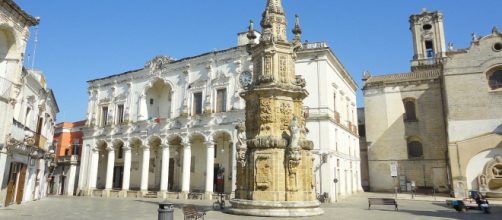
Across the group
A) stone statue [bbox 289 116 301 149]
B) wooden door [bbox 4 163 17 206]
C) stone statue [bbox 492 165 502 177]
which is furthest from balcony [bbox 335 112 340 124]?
wooden door [bbox 4 163 17 206]

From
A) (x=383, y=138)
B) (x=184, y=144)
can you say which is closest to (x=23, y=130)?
(x=184, y=144)

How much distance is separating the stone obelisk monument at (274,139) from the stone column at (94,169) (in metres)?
27.6

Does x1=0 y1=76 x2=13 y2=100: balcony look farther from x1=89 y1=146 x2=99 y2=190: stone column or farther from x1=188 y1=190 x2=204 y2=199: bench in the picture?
x1=89 y1=146 x2=99 y2=190: stone column

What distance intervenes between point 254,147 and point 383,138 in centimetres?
2800

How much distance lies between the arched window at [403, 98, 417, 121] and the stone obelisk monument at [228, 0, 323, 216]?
26.8m

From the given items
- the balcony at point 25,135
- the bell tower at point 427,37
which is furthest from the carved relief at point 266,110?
the bell tower at point 427,37

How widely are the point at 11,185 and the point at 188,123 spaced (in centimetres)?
1376

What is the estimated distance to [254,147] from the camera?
13734 mm

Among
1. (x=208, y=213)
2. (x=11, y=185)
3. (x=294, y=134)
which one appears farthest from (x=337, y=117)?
(x=11, y=185)

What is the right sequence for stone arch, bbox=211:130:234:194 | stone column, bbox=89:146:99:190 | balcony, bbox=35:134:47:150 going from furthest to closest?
stone column, bbox=89:146:99:190
stone arch, bbox=211:130:234:194
balcony, bbox=35:134:47:150

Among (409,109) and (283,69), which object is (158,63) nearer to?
(283,69)

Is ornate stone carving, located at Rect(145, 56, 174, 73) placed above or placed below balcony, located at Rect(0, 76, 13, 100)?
above

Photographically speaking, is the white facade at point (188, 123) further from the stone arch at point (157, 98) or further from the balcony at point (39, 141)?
the balcony at point (39, 141)

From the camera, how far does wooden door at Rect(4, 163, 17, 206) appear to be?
20939 millimetres
